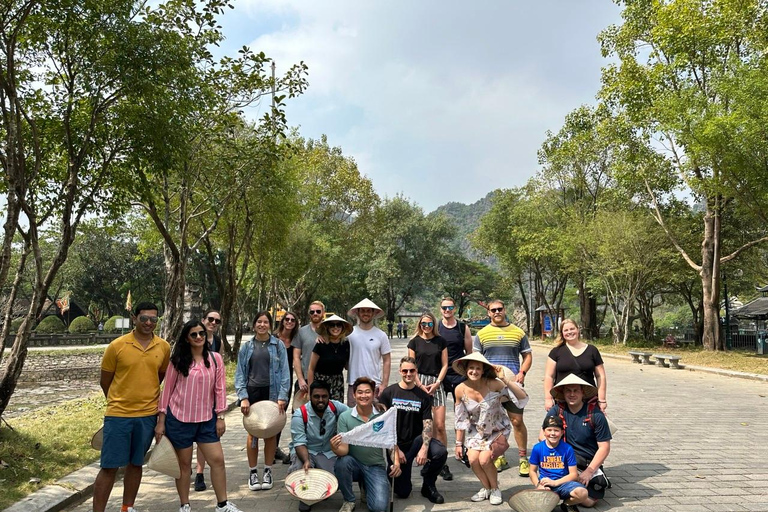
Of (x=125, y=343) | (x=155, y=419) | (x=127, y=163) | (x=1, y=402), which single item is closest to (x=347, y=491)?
(x=155, y=419)

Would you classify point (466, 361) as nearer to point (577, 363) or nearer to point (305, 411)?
point (577, 363)

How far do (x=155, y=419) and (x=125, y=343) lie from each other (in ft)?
2.19

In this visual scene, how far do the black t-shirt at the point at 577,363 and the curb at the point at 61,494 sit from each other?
4.70m

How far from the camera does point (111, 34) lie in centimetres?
710

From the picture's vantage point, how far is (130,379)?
15.0 ft

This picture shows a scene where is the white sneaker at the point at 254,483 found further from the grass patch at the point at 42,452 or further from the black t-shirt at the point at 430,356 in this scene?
the black t-shirt at the point at 430,356

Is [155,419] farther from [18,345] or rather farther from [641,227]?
[641,227]

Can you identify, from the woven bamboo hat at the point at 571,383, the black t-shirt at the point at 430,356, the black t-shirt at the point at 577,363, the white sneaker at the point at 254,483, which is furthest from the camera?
the black t-shirt at the point at 430,356

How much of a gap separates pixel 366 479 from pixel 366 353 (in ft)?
4.56

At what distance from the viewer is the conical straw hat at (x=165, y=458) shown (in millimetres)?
4633

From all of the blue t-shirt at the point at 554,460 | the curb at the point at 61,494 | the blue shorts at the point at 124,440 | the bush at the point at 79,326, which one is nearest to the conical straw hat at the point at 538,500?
the blue t-shirt at the point at 554,460

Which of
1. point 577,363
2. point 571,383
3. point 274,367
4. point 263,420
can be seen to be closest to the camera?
point 571,383

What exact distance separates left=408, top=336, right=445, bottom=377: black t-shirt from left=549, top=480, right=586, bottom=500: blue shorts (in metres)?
1.86

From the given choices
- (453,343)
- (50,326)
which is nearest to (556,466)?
(453,343)
